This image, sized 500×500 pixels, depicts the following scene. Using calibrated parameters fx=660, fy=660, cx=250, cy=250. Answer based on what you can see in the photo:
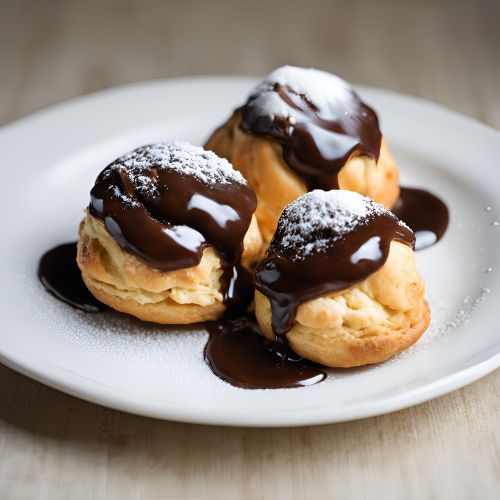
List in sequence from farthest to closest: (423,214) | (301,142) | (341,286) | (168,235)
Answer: (423,214), (301,142), (168,235), (341,286)

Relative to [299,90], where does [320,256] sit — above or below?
below

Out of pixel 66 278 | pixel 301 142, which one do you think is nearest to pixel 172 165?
pixel 301 142

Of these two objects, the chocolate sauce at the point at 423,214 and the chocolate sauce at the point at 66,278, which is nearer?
the chocolate sauce at the point at 66,278

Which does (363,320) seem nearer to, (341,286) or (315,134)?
(341,286)

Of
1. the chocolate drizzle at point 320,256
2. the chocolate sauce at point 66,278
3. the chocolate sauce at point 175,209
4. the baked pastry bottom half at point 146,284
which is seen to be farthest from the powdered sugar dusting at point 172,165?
the chocolate sauce at point 66,278

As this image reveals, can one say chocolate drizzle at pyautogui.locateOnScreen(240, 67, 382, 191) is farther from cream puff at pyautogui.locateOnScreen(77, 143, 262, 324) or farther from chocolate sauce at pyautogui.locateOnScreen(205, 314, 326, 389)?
chocolate sauce at pyautogui.locateOnScreen(205, 314, 326, 389)

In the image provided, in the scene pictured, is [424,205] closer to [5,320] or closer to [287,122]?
[287,122]

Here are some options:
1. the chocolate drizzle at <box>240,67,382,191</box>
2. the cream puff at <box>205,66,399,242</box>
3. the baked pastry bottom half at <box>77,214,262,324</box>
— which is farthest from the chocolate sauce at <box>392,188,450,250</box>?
the baked pastry bottom half at <box>77,214,262,324</box>

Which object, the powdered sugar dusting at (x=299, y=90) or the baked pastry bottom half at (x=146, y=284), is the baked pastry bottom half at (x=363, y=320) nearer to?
the baked pastry bottom half at (x=146, y=284)
